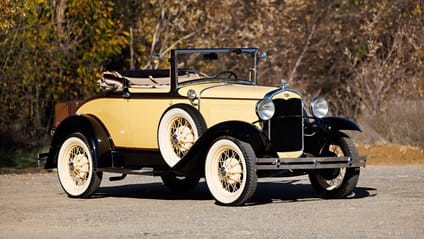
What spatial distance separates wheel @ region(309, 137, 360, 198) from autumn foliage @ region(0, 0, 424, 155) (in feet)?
26.6

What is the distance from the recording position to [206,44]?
24406 millimetres

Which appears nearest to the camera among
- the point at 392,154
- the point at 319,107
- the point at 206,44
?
the point at 319,107

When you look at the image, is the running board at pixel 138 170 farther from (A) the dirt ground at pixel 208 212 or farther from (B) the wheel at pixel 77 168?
(A) the dirt ground at pixel 208 212

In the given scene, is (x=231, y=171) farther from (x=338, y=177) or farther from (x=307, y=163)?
(x=338, y=177)

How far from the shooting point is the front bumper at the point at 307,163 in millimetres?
11070

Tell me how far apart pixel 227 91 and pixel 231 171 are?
1.11 metres

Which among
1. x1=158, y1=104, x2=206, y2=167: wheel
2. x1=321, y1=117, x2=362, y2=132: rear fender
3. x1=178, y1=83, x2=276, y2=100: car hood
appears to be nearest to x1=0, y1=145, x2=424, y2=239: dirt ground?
x1=158, y1=104, x2=206, y2=167: wheel

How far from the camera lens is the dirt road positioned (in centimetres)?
909

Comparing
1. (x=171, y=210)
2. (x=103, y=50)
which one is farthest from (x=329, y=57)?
(x=171, y=210)

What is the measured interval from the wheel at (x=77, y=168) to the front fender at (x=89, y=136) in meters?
0.09

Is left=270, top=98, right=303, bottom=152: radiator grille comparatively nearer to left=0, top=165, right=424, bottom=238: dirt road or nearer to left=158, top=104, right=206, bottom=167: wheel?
left=0, top=165, right=424, bottom=238: dirt road

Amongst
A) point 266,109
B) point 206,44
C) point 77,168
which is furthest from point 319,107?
point 206,44

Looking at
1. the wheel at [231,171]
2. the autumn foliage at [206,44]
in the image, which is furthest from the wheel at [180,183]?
the autumn foliage at [206,44]

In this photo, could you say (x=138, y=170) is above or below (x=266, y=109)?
below
